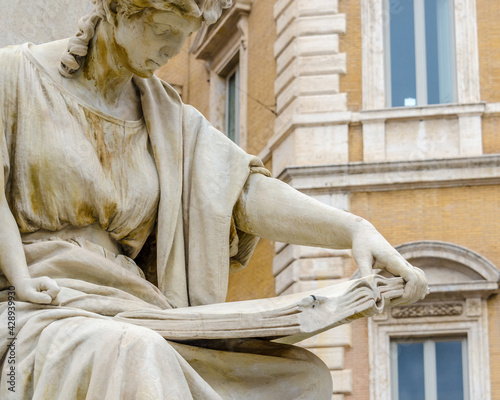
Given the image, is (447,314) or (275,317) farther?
(447,314)

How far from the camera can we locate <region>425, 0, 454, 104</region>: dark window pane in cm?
1792

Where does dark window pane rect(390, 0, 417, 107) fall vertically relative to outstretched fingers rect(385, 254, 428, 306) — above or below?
above

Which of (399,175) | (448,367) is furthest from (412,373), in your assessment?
(399,175)

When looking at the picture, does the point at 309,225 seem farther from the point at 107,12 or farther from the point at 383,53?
the point at 383,53

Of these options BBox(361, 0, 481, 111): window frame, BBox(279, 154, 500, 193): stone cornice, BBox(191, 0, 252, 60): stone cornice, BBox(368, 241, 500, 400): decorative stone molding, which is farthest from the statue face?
BBox(191, 0, 252, 60): stone cornice

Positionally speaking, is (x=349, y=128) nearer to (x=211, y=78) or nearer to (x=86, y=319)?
(x=211, y=78)

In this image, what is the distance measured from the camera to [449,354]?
54.1ft

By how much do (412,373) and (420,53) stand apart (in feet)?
12.3

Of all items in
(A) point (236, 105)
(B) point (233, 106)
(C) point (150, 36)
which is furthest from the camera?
(B) point (233, 106)

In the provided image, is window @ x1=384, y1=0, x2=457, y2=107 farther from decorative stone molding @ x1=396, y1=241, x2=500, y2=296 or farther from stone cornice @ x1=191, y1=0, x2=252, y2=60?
stone cornice @ x1=191, y1=0, x2=252, y2=60

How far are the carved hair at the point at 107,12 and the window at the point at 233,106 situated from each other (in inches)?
655

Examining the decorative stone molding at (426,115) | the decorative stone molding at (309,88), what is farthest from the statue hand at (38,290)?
the decorative stone molding at (309,88)

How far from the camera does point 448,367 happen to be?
1645 centimetres

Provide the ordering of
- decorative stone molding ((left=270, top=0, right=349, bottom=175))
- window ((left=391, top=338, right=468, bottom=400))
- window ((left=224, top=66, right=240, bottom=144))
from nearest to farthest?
window ((left=391, top=338, right=468, bottom=400)), decorative stone molding ((left=270, top=0, right=349, bottom=175)), window ((left=224, top=66, right=240, bottom=144))
